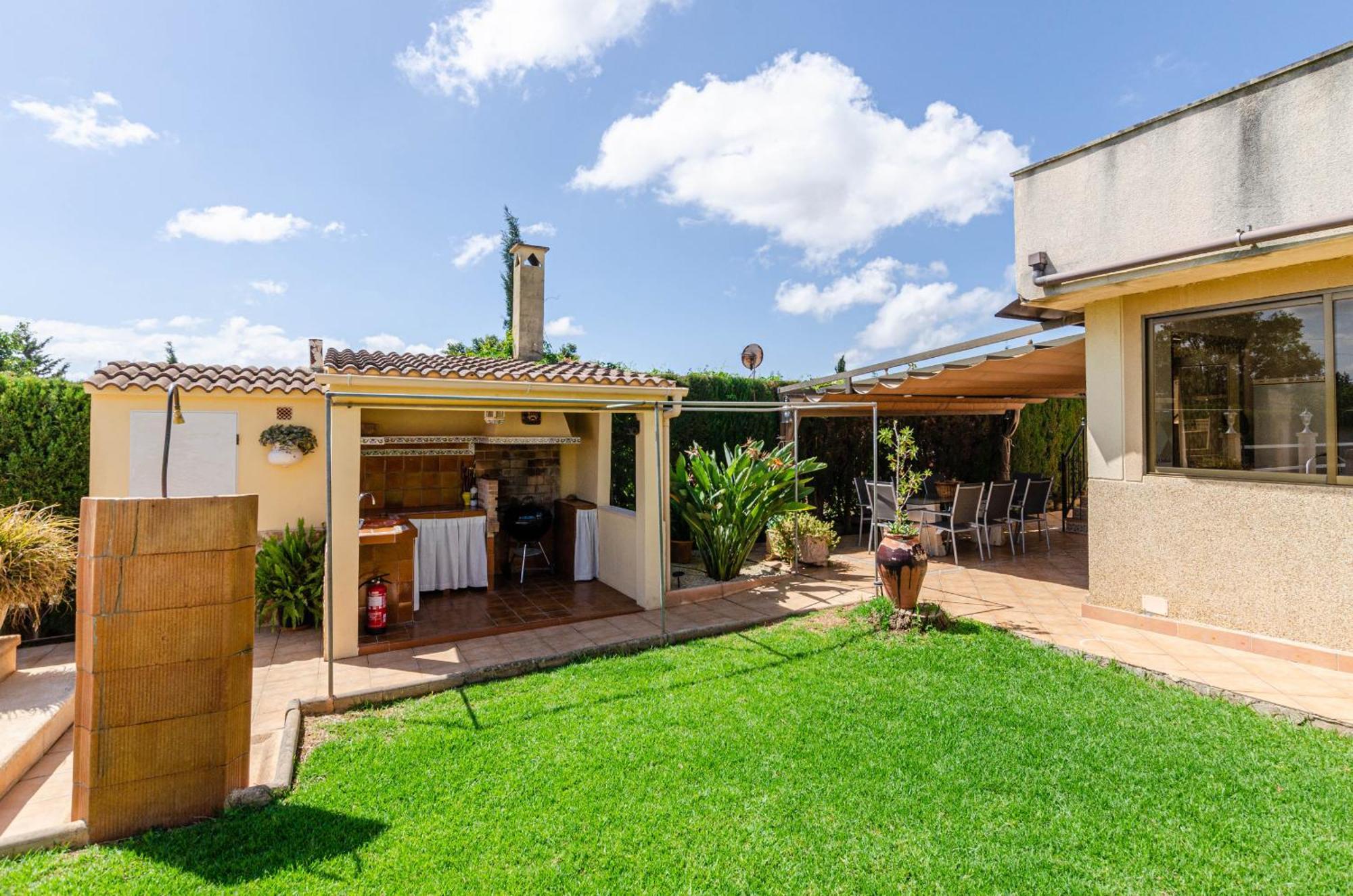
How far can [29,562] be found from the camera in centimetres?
640

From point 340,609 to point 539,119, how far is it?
1259 centimetres

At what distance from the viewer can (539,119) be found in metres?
14.9

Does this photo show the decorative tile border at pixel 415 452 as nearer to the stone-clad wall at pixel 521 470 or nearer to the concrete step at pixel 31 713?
the stone-clad wall at pixel 521 470

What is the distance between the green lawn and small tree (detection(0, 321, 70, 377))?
179 ft

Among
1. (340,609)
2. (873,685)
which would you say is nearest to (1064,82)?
(873,685)

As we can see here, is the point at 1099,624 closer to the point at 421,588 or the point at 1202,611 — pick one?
the point at 1202,611

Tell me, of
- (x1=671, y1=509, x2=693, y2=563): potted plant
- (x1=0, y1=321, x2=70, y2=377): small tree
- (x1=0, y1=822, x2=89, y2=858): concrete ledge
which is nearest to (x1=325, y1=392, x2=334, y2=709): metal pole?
(x1=0, y1=822, x2=89, y2=858): concrete ledge

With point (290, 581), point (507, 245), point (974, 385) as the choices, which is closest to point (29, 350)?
point (507, 245)

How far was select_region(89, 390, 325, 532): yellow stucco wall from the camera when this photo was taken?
8.58 m

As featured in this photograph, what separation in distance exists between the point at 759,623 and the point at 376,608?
16.9ft

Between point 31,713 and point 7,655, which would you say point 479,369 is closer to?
point 31,713

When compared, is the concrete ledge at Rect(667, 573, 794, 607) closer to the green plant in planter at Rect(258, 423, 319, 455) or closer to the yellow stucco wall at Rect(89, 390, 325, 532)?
the yellow stucco wall at Rect(89, 390, 325, 532)

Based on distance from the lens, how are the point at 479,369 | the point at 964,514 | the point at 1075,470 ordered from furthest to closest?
the point at 1075,470 < the point at 964,514 < the point at 479,369

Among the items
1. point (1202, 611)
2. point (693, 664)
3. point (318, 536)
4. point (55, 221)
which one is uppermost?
point (55, 221)
